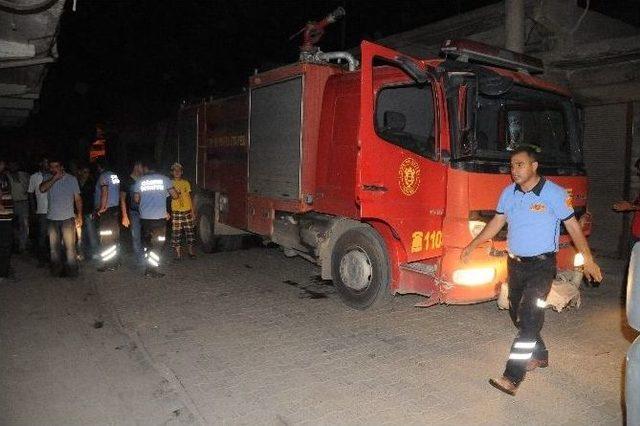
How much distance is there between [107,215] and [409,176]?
538cm

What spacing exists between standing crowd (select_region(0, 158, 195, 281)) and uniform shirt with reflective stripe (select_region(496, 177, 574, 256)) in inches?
214

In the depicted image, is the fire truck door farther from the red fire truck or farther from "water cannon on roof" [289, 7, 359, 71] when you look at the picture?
"water cannon on roof" [289, 7, 359, 71]

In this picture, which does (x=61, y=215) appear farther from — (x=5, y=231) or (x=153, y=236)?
(x=153, y=236)

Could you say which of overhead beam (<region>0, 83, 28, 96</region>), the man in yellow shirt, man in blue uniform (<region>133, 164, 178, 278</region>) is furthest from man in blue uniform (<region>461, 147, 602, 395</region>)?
overhead beam (<region>0, 83, 28, 96</region>)

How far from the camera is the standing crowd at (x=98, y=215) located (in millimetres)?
7367

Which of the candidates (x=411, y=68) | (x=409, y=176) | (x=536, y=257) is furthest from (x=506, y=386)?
(x=411, y=68)

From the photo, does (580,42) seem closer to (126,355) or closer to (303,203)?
(303,203)

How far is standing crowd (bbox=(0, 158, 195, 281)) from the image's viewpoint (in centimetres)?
737

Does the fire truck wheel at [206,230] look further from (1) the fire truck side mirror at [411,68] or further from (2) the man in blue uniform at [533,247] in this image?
(2) the man in blue uniform at [533,247]

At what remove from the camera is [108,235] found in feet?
26.6

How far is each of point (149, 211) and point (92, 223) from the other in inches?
63.9

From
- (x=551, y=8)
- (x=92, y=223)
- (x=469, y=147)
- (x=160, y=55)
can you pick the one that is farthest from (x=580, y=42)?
(x=160, y=55)

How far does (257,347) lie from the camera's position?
4.72 meters

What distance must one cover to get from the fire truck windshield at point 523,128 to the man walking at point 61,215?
18.6ft
